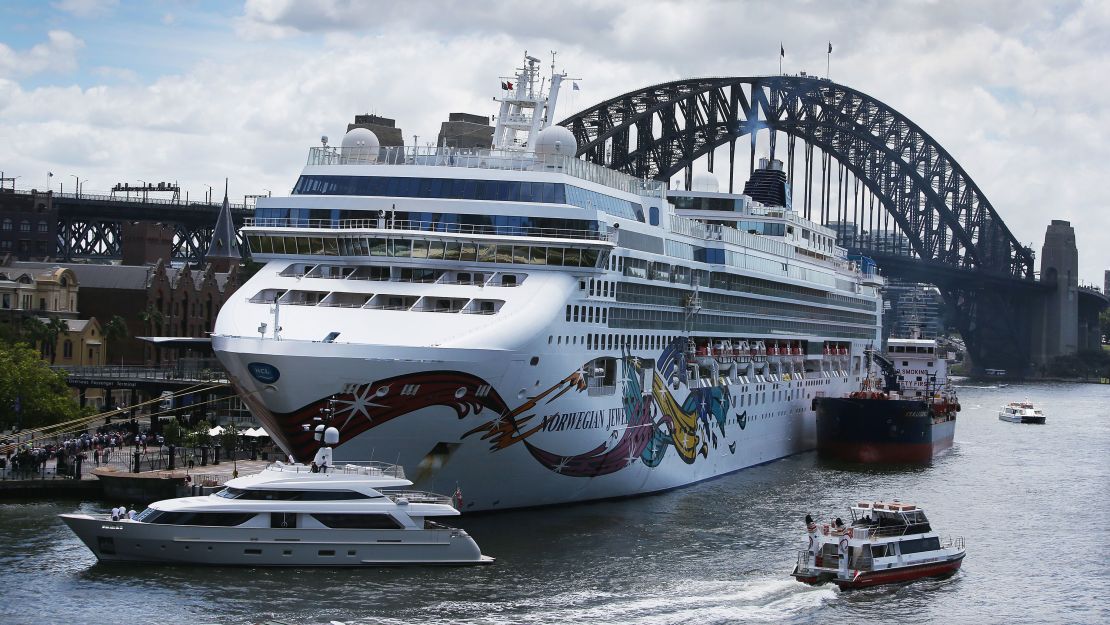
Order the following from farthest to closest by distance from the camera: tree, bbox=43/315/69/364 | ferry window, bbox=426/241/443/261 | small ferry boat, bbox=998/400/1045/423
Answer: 1. small ferry boat, bbox=998/400/1045/423
2. tree, bbox=43/315/69/364
3. ferry window, bbox=426/241/443/261

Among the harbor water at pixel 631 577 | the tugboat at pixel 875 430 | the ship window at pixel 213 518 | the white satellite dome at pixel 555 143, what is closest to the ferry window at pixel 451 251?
the white satellite dome at pixel 555 143

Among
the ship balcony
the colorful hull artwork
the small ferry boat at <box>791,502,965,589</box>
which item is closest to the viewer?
the small ferry boat at <box>791,502,965,589</box>

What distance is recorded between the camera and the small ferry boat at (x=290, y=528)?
4200cm

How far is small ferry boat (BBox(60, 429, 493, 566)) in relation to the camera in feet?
138

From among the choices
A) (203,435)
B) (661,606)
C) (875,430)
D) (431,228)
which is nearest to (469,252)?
(431,228)

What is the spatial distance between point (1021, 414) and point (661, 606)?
82.3 meters

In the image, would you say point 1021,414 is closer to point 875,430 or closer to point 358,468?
point 875,430

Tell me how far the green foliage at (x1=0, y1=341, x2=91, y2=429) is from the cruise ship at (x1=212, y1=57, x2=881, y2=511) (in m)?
17.5

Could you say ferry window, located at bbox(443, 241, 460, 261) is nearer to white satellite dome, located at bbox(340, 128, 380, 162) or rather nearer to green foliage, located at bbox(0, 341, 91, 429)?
white satellite dome, located at bbox(340, 128, 380, 162)

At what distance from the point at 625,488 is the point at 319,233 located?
1459 cm

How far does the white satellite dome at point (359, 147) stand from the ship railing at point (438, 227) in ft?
12.2

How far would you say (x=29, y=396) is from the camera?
6538 cm

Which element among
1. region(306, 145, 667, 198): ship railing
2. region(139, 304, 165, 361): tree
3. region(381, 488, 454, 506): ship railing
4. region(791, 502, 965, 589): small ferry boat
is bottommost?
region(791, 502, 965, 589): small ferry boat

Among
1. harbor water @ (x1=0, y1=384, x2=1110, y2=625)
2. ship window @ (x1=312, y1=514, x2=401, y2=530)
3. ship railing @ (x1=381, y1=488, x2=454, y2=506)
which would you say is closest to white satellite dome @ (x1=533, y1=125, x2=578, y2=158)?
harbor water @ (x1=0, y1=384, x2=1110, y2=625)
